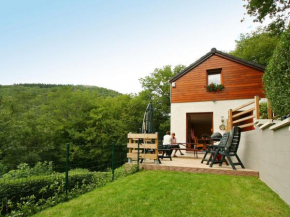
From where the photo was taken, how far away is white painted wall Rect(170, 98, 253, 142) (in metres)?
9.93

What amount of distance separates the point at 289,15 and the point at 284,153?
26.4ft

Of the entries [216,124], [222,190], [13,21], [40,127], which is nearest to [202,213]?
[222,190]

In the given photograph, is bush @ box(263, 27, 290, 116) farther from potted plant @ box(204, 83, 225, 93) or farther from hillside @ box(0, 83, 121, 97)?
hillside @ box(0, 83, 121, 97)

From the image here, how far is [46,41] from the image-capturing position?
16.4 m

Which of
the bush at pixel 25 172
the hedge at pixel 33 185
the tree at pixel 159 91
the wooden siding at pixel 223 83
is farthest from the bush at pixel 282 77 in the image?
the tree at pixel 159 91

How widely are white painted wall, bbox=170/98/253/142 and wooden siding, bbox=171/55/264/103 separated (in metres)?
0.23

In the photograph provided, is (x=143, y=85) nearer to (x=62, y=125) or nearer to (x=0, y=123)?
(x=62, y=125)

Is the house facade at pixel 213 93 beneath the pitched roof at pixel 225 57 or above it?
beneath

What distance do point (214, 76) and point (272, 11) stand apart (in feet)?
12.8

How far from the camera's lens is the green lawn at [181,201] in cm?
Result: 255

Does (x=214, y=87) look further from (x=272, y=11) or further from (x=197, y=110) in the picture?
(x=272, y=11)

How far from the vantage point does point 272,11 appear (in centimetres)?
801

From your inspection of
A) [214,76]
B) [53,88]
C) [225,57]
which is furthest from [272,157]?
[53,88]

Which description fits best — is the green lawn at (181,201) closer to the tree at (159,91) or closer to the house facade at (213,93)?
the house facade at (213,93)
